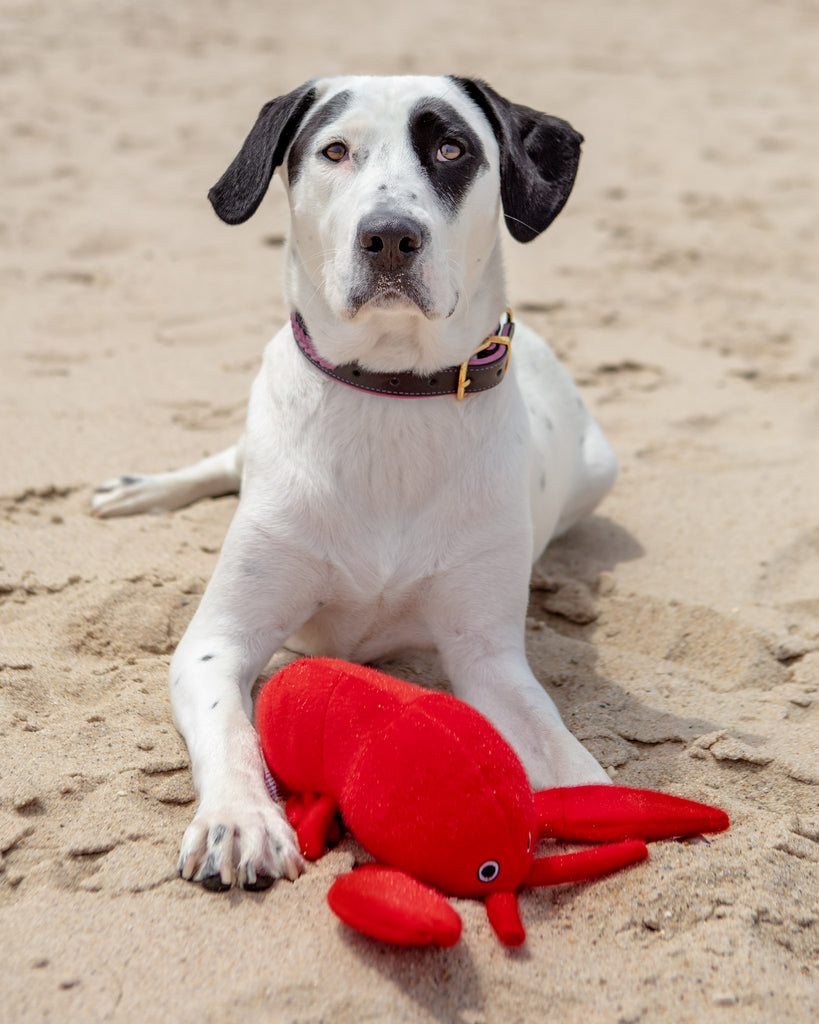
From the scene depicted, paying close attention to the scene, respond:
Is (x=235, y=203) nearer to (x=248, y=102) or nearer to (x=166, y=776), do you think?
(x=166, y=776)

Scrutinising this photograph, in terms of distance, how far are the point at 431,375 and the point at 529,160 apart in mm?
593

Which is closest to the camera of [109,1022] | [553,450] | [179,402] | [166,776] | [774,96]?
[109,1022]

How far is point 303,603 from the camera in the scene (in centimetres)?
283

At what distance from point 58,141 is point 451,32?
512 cm

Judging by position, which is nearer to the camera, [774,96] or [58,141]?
[58,141]

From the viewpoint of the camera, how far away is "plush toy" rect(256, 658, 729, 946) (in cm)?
199

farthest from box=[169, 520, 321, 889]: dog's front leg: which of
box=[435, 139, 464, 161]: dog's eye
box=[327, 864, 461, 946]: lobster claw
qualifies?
box=[435, 139, 464, 161]: dog's eye

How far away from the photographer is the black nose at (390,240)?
2.45 m

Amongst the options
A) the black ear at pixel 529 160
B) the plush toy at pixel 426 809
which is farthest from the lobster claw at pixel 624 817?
the black ear at pixel 529 160

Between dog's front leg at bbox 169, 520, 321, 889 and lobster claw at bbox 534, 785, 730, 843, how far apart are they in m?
0.53

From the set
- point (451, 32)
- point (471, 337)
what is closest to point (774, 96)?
point (451, 32)

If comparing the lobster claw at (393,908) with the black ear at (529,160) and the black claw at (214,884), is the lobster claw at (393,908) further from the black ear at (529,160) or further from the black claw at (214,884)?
the black ear at (529,160)

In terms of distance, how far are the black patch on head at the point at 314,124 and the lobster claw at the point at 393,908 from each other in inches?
66.9

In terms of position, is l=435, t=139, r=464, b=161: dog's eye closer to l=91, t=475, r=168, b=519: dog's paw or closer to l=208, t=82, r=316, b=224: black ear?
l=208, t=82, r=316, b=224: black ear
